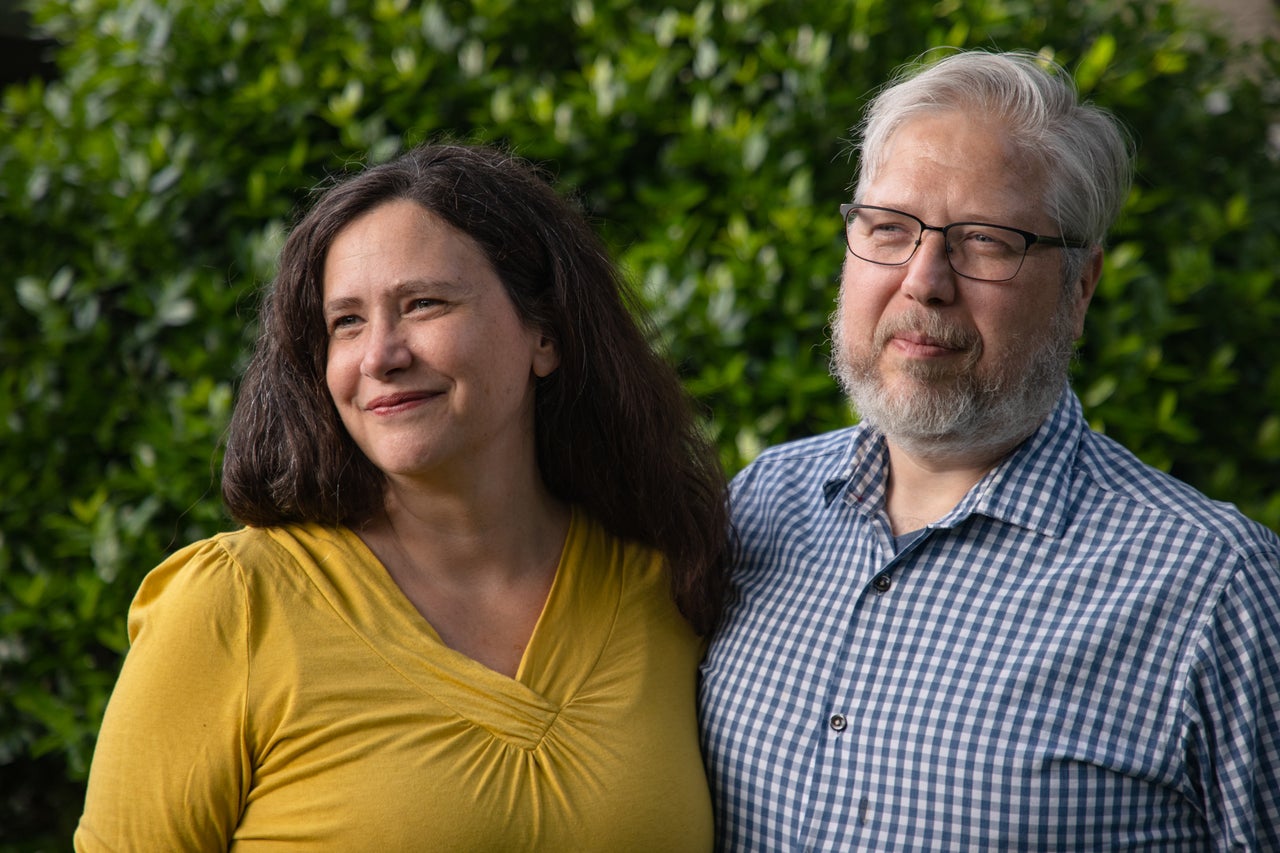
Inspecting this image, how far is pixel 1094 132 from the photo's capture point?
2404 mm

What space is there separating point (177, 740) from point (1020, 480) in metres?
1.45

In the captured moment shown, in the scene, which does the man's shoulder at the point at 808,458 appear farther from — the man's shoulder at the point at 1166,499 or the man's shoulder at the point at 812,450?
the man's shoulder at the point at 1166,499

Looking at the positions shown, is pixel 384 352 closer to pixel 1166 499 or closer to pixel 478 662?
pixel 478 662

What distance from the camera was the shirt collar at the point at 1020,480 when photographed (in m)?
2.27

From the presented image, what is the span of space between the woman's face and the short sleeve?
40 centimetres

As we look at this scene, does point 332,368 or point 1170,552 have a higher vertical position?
point 332,368

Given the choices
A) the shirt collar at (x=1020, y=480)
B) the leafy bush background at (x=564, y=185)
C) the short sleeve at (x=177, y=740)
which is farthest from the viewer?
the leafy bush background at (x=564, y=185)

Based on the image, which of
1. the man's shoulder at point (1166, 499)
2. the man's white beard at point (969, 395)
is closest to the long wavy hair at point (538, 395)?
the man's white beard at point (969, 395)

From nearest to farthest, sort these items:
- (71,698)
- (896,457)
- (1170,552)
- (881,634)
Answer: (1170,552) → (881,634) → (896,457) → (71,698)

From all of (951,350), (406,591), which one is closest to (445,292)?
(406,591)

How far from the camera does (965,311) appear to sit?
234 centimetres

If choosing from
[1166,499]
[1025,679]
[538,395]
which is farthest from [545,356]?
[1166,499]

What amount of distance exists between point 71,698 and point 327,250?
184 centimetres

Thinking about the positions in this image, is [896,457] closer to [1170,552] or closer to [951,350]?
[951,350]
